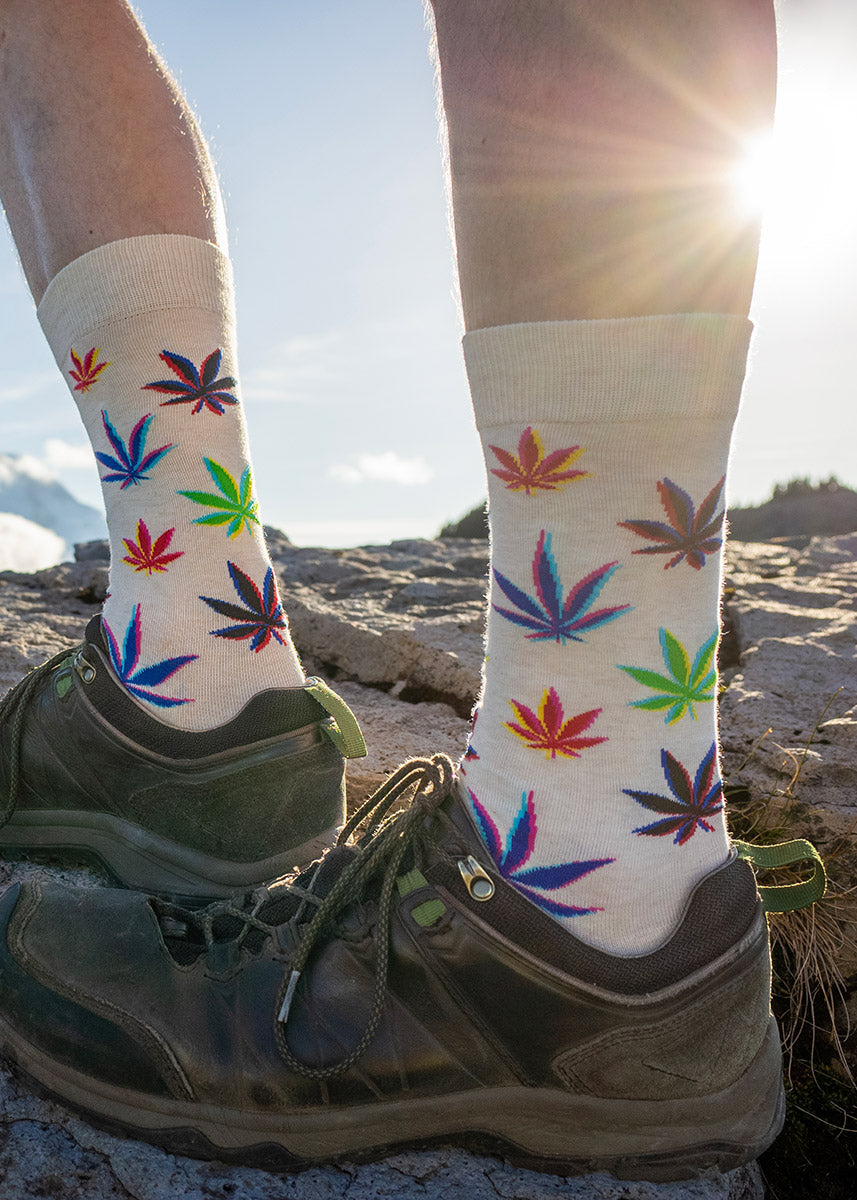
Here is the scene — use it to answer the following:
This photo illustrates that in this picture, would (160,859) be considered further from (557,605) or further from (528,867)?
(557,605)

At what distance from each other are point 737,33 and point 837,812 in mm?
1210

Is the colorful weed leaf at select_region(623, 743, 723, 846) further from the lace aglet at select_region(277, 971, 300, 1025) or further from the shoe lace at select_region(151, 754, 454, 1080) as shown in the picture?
the lace aglet at select_region(277, 971, 300, 1025)

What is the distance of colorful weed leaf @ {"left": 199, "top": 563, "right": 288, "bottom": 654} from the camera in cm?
127

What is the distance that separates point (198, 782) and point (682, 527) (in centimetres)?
81

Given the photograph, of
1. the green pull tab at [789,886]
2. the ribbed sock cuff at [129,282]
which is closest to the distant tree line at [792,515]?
the ribbed sock cuff at [129,282]

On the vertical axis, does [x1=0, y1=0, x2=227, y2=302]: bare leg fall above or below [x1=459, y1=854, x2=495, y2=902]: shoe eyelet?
above

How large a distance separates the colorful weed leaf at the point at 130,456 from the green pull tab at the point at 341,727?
0.42 m

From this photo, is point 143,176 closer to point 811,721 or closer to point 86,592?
point 811,721

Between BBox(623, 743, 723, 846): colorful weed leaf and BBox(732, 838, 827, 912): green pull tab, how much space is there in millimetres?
108

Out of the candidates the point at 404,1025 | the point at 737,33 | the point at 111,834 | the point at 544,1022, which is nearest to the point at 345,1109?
the point at 404,1025

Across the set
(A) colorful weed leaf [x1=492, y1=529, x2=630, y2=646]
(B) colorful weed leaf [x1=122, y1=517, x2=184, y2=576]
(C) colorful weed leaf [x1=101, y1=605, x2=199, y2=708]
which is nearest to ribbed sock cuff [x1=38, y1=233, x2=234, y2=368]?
(B) colorful weed leaf [x1=122, y1=517, x2=184, y2=576]

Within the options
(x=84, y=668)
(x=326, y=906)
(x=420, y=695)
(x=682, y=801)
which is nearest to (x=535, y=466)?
(x=682, y=801)

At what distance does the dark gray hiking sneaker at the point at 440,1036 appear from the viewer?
0.88 meters

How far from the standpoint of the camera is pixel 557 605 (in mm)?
858
